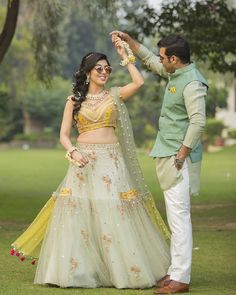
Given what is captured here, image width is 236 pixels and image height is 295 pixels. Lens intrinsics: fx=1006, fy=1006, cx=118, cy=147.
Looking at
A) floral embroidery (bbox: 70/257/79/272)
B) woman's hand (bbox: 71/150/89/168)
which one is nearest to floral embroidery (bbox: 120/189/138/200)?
woman's hand (bbox: 71/150/89/168)

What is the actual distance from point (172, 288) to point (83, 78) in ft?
6.20

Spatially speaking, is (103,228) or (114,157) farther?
(114,157)

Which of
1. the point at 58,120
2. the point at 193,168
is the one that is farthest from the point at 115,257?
the point at 58,120

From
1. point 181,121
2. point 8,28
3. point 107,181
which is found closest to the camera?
point 181,121

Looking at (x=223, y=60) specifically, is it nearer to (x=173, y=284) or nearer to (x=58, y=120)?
(x=173, y=284)

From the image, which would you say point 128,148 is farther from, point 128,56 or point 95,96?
point 128,56

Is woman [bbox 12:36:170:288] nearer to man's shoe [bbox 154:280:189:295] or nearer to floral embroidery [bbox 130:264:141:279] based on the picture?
floral embroidery [bbox 130:264:141:279]

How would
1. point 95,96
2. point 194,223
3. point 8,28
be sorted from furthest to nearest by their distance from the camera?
1. point 8,28
2. point 194,223
3. point 95,96

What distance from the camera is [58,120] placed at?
236 feet

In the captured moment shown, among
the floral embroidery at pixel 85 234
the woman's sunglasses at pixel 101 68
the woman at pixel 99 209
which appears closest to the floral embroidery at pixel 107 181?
the woman at pixel 99 209

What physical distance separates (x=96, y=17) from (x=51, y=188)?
8.05 meters

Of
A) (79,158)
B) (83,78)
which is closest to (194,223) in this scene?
(83,78)

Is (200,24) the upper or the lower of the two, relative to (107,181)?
upper

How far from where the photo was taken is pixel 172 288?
757 cm
